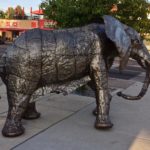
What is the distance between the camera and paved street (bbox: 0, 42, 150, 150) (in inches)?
174

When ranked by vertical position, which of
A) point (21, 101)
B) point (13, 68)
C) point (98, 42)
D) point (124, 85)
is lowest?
point (124, 85)

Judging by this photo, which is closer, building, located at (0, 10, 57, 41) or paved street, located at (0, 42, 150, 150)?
paved street, located at (0, 42, 150, 150)

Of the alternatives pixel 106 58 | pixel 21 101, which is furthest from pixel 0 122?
pixel 106 58

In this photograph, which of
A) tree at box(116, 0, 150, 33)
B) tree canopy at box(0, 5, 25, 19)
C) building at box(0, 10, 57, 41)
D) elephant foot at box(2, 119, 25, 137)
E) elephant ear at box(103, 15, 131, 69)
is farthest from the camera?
tree canopy at box(0, 5, 25, 19)

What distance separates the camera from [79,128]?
512 centimetres

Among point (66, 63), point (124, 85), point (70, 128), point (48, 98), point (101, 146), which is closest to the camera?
point (101, 146)

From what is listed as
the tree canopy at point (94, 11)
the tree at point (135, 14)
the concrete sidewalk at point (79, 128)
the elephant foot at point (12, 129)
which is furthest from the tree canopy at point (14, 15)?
the elephant foot at point (12, 129)

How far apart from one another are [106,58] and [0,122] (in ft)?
6.22

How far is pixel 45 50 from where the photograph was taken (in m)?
4.65

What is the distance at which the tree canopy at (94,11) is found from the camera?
750cm

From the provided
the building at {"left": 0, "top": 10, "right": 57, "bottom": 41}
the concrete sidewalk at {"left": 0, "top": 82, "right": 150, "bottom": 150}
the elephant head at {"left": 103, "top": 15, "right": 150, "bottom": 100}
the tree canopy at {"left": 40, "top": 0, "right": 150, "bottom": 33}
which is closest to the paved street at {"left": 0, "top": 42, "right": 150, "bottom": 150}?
the concrete sidewalk at {"left": 0, "top": 82, "right": 150, "bottom": 150}

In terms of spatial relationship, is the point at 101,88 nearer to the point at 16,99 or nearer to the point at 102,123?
the point at 102,123

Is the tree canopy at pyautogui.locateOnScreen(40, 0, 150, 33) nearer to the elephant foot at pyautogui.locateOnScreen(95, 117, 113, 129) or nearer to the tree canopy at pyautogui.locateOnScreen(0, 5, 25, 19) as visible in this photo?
the elephant foot at pyautogui.locateOnScreen(95, 117, 113, 129)

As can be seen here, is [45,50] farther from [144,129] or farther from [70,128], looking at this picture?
[144,129]
